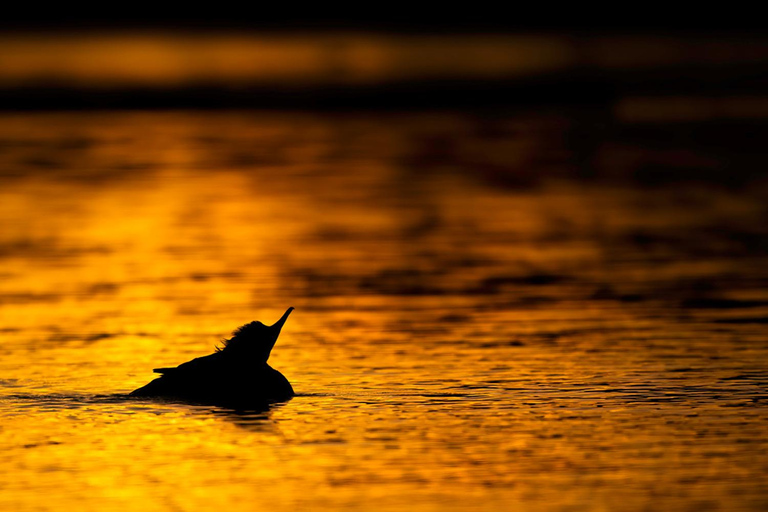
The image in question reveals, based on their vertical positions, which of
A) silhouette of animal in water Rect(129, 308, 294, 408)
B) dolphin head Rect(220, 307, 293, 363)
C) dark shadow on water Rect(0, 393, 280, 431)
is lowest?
dark shadow on water Rect(0, 393, 280, 431)

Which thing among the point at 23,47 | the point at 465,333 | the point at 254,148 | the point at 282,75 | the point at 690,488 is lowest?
the point at 690,488

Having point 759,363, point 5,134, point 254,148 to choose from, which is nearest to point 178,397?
point 759,363

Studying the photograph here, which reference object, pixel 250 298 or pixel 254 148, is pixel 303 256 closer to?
pixel 250 298

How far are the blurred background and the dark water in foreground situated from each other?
0.04 metres

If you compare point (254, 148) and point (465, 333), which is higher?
point (254, 148)

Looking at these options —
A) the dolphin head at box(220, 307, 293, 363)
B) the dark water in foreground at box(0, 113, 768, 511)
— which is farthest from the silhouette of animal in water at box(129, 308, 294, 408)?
the dark water in foreground at box(0, 113, 768, 511)

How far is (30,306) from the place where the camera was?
2002cm

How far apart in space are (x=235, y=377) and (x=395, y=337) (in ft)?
11.0

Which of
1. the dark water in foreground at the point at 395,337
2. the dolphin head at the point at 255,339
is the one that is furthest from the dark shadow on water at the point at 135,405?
the dolphin head at the point at 255,339

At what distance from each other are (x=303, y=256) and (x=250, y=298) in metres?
3.58

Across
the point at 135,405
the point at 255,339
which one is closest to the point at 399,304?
the point at 255,339

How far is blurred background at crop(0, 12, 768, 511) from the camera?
1298 centimetres

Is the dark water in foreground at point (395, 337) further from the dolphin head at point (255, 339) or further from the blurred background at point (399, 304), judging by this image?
the dolphin head at point (255, 339)

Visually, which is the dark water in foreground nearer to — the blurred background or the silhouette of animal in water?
the blurred background
